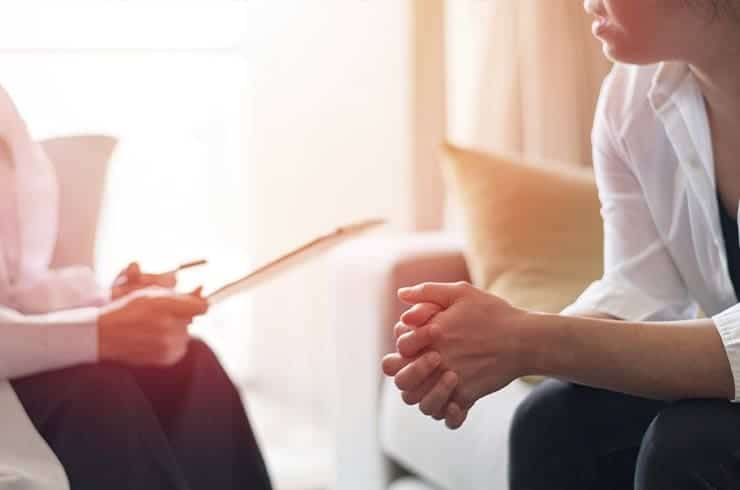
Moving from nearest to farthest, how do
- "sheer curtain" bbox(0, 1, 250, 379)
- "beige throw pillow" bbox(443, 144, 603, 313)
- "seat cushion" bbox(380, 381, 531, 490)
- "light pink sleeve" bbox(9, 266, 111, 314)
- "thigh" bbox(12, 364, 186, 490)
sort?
"thigh" bbox(12, 364, 186, 490), "light pink sleeve" bbox(9, 266, 111, 314), "seat cushion" bbox(380, 381, 531, 490), "beige throw pillow" bbox(443, 144, 603, 313), "sheer curtain" bbox(0, 1, 250, 379)

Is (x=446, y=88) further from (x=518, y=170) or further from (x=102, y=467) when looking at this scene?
(x=102, y=467)

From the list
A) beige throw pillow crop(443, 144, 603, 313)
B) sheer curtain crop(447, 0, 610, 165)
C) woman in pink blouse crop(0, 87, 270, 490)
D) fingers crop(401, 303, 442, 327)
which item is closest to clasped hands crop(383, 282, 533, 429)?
fingers crop(401, 303, 442, 327)

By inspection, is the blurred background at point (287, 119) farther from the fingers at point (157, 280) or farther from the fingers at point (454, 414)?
the fingers at point (454, 414)

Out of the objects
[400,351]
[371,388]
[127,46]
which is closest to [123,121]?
[127,46]

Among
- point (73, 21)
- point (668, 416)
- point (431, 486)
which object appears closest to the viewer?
point (668, 416)

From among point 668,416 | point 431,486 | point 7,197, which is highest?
point 7,197

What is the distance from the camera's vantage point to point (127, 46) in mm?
2279

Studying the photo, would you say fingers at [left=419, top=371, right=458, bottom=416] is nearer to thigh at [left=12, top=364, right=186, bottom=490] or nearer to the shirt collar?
thigh at [left=12, top=364, right=186, bottom=490]

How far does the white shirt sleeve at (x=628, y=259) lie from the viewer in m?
1.17

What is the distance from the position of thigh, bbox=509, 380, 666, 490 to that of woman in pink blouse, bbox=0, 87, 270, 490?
0.90 feet

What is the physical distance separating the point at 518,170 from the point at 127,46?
35.7 inches

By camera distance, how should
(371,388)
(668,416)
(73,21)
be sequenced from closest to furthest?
(668,416), (371,388), (73,21)

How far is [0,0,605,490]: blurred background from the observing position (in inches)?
85.7

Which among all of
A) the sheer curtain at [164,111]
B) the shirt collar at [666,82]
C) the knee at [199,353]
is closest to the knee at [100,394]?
the knee at [199,353]
